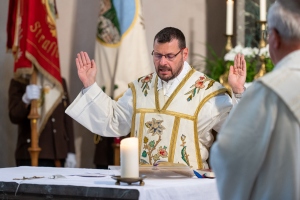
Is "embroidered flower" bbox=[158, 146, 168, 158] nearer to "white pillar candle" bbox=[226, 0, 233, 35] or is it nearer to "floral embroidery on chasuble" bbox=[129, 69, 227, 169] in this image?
"floral embroidery on chasuble" bbox=[129, 69, 227, 169]

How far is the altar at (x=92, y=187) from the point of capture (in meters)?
3.22

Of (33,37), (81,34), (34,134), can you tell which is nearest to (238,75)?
(34,134)

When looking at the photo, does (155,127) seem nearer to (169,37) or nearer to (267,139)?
(169,37)

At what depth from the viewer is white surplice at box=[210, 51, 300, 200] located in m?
2.25

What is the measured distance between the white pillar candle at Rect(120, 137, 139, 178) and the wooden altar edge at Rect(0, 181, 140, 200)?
95 mm

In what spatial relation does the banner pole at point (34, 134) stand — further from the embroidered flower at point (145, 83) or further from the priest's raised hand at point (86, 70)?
the priest's raised hand at point (86, 70)

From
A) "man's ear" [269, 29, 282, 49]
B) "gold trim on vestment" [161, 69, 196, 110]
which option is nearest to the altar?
"gold trim on vestment" [161, 69, 196, 110]

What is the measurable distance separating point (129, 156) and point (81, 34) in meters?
4.43

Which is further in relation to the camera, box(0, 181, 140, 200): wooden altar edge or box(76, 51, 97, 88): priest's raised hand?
box(76, 51, 97, 88): priest's raised hand

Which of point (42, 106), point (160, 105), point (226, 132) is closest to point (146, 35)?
point (42, 106)

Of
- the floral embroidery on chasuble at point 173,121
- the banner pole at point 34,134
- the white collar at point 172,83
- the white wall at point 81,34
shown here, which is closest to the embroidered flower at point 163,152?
the floral embroidery on chasuble at point 173,121

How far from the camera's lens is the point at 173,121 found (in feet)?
15.0

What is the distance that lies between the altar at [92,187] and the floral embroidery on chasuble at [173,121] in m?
0.72

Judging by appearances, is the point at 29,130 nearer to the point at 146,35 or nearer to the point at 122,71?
the point at 122,71
